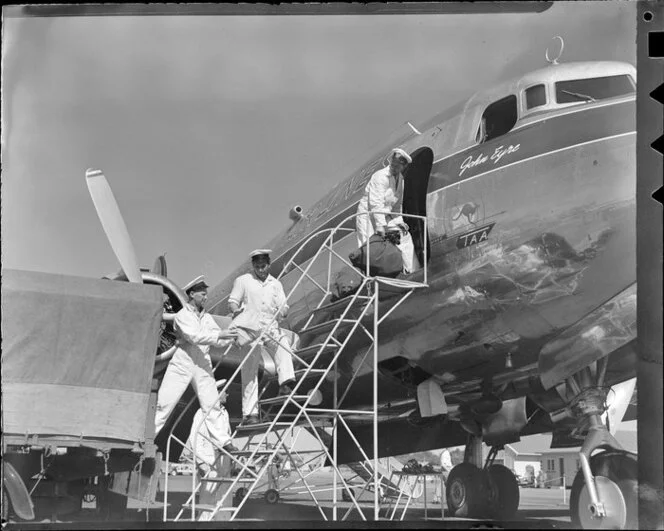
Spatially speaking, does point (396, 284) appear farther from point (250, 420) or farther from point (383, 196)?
point (250, 420)

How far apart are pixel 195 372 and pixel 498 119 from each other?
3.52 m

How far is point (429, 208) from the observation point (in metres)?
7.42

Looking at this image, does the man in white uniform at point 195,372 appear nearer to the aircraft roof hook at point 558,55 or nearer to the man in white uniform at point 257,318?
the man in white uniform at point 257,318

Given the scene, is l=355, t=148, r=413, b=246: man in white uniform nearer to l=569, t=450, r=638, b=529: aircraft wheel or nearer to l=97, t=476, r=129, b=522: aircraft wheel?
l=569, t=450, r=638, b=529: aircraft wheel

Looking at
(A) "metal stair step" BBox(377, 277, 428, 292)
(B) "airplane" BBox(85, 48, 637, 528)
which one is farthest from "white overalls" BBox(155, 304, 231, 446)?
(A) "metal stair step" BBox(377, 277, 428, 292)

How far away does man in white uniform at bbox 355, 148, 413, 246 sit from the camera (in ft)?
24.8

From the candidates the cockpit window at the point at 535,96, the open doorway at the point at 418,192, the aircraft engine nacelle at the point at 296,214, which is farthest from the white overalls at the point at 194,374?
the cockpit window at the point at 535,96

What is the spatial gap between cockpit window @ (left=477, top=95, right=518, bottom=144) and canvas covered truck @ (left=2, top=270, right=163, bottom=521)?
3.11m

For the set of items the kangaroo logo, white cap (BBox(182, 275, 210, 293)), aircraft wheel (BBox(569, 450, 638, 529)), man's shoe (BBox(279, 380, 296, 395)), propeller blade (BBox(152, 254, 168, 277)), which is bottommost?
aircraft wheel (BBox(569, 450, 638, 529))

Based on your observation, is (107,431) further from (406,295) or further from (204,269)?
(406,295)

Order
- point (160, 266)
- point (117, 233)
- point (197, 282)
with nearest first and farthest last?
point (197, 282) → point (117, 233) → point (160, 266)

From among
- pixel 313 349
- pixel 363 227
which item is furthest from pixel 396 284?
pixel 313 349

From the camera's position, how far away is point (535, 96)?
22.7ft

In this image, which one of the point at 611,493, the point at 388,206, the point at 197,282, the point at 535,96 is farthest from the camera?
the point at 197,282
